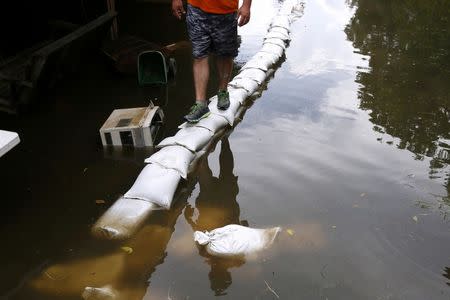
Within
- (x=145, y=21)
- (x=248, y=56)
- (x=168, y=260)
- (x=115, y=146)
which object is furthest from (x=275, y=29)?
(x=168, y=260)

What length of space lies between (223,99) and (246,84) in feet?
3.95

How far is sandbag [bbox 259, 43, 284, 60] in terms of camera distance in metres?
6.86

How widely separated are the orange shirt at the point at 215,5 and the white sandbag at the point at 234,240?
2059 mm

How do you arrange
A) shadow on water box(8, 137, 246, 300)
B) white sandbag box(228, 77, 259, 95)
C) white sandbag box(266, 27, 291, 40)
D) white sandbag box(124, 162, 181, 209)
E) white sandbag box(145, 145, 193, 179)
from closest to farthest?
1. shadow on water box(8, 137, 246, 300)
2. white sandbag box(124, 162, 181, 209)
3. white sandbag box(145, 145, 193, 179)
4. white sandbag box(228, 77, 259, 95)
5. white sandbag box(266, 27, 291, 40)

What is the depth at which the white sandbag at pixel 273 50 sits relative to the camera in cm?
686

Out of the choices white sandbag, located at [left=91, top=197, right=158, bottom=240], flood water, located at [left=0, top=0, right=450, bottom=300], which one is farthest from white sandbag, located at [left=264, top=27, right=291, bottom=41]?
white sandbag, located at [left=91, top=197, right=158, bottom=240]

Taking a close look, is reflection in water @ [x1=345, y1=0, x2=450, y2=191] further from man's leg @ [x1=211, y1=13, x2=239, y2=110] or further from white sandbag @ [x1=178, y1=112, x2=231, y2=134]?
man's leg @ [x1=211, y1=13, x2=239, y2=110]

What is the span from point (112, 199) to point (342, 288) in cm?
197

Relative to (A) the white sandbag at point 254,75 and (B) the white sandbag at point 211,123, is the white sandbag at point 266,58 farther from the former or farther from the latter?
(B) the white sandbag at point 211,123

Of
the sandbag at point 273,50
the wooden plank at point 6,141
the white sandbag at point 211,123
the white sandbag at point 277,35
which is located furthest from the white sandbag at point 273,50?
the wooden plank at point 6,141

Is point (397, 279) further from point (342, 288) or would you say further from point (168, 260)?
point (168, 260)

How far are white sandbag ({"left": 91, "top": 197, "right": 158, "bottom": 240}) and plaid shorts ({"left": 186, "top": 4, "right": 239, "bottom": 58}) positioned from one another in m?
1.63

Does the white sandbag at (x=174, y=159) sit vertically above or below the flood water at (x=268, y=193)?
above

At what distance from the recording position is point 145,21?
9.18m
